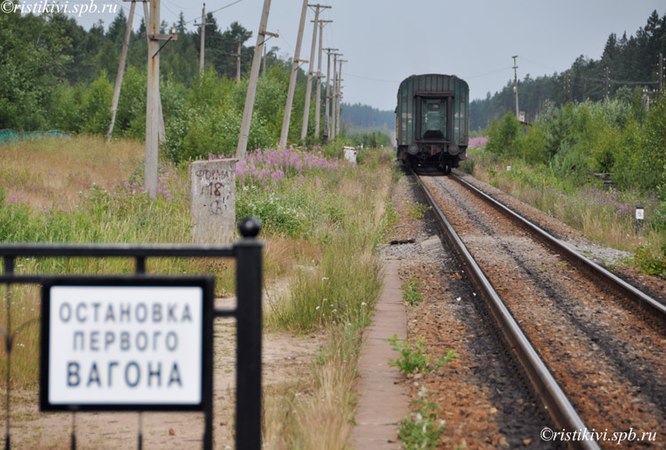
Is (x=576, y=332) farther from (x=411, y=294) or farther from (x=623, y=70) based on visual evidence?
(x=623, y=70)

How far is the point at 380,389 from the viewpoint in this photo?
6598mm

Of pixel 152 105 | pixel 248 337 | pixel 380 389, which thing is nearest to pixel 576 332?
pixel 380 389

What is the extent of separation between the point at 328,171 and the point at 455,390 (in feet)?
72.3

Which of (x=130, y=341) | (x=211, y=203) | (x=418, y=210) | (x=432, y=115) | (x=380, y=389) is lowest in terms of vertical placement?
(x=380, y=389)

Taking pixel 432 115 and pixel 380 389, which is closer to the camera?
pixel 380 389

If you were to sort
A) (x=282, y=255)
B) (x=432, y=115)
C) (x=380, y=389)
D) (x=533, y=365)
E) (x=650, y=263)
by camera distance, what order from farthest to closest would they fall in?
1. (x=432, y=115)
2. (x=650, y=263)
3. (x=282, y=255)
4. (x=533, y=365)
5. (x=380, y=389)

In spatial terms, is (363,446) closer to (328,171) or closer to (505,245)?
(505,245)

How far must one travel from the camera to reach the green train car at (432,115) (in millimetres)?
36156

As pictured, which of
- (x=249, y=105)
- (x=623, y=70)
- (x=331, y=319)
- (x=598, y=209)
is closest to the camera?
(x=331, y=319)

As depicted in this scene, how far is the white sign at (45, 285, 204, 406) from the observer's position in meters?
2.85

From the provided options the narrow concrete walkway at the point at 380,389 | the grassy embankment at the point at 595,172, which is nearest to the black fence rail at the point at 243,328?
the narrow concrete walkway at the point at 380,389

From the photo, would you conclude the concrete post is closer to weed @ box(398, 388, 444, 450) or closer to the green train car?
weed @ box(398, 388, 444, 450)

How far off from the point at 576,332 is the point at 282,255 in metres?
5.00

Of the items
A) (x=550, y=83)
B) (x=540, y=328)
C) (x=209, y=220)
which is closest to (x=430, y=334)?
(x=540, y=328)
